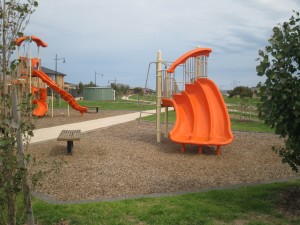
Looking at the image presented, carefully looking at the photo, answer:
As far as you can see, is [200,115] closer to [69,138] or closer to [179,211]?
[69,138]

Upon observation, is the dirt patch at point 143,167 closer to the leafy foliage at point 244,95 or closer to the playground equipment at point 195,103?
the playground equipment at point 195,103

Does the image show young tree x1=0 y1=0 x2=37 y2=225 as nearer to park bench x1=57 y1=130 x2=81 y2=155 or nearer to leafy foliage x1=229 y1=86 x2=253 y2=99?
park bench x1=57 y1=130 x2=81 y2=155

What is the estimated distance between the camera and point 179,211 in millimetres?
4516

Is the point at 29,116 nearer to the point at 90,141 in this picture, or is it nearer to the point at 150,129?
the point at 90,141

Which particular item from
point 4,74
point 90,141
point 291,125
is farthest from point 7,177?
point 90,141

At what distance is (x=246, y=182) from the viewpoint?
6.32 meters

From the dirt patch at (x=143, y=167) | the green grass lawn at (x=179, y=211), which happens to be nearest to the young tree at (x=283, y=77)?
the green grass lawn at (x=179, y=211)

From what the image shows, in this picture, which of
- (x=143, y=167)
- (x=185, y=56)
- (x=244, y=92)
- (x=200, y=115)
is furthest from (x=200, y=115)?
(x=244, y=92)

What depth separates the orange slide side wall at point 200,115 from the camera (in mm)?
9359

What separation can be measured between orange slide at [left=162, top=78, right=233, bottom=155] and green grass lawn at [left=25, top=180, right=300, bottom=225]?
3766mm

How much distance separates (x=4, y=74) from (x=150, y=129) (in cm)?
1134

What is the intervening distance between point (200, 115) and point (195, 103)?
0.46 metres

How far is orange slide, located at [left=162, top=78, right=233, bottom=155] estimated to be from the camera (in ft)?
30.7

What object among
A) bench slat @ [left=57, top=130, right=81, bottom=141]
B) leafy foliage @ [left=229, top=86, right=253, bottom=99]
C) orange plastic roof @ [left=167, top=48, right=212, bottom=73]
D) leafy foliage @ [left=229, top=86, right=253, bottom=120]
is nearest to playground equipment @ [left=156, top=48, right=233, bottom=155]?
orange plastic roof @ [left=167, top=48, right=212, bottom=73]
